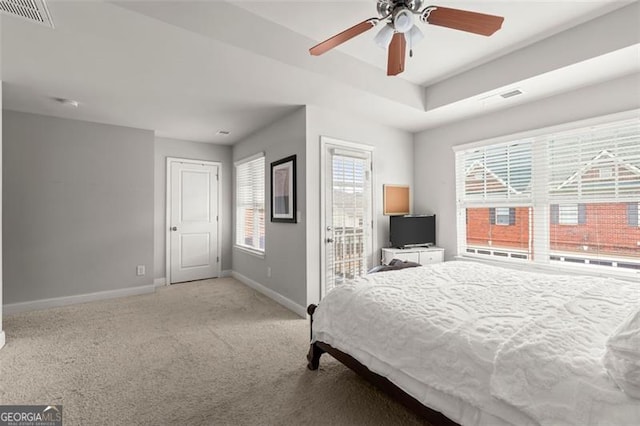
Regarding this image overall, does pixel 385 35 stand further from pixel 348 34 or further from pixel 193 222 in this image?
pixel 193 222

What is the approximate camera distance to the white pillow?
931mm

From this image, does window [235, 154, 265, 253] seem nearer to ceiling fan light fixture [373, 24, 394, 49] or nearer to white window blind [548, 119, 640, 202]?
ceiling fan light fixture [373, 24, 394, 49]

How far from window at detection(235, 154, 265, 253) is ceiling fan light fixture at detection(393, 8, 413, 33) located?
9.78 ft

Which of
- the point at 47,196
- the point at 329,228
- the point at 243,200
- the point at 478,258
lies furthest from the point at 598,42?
the point at 47,196

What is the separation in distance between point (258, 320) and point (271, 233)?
1.23 meters

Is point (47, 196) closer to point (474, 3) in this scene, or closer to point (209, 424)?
point (209, 424)

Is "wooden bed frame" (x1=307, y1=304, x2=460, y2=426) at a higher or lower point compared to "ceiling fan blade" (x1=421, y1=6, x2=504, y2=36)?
lower

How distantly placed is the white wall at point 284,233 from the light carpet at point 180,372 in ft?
1.37

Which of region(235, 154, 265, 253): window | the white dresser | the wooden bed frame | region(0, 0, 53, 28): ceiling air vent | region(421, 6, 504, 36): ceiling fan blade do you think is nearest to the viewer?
the wooden bed frame

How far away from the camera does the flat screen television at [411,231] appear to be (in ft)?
13.3

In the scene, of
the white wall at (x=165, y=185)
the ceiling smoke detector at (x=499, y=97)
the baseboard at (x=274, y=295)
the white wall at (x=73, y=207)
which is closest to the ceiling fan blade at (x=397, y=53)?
the ceiling smoke detector at (x=499, y=97)

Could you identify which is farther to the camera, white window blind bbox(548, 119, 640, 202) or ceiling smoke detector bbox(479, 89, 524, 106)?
ceiling smoke detector bbox(479, 89, 524, 106)

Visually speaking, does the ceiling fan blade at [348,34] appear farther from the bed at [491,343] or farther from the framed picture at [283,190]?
the framed picture at [283,190]

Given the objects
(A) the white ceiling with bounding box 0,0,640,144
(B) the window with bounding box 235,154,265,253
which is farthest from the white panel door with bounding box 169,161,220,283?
(A) the white ceiling with bounding box 0,0,640,144
